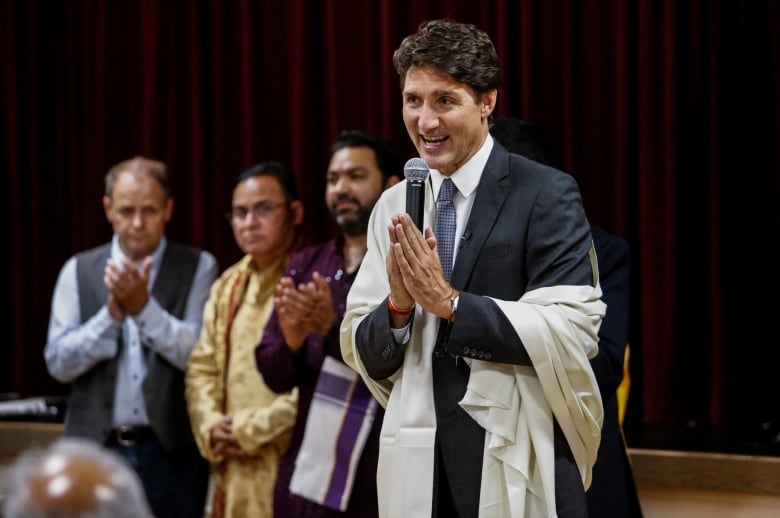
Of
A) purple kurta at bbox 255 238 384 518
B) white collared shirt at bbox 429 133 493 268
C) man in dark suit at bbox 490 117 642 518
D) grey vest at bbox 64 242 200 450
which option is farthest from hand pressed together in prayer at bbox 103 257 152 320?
white collared shirt at bbox 429 133 493 268

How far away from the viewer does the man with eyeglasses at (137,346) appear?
3600 millimetres

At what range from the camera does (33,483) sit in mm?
1018

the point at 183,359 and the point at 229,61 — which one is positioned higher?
the point at 229,61

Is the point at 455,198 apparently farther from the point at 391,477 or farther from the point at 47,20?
the point at 47,20

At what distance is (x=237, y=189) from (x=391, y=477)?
1.79 meters

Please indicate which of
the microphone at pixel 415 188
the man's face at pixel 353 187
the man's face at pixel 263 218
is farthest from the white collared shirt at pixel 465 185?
the man's face at pixel 263 218

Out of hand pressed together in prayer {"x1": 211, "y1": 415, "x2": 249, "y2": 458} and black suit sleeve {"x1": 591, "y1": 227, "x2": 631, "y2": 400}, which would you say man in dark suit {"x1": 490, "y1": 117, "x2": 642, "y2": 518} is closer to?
black suit sleeve {"x1": 591, "y1": 227, "x2": 631, "y2": 400}

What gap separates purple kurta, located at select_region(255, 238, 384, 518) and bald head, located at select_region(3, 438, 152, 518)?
2158 millimetres

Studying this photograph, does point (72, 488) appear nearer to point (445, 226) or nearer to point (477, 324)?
point (477, 324)

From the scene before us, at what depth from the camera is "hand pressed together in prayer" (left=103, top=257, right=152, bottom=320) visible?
3.55 m

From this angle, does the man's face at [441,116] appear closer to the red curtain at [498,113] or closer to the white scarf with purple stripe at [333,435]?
the white scarf with purple stripe at [333,435]

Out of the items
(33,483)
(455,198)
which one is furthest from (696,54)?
(33,483)

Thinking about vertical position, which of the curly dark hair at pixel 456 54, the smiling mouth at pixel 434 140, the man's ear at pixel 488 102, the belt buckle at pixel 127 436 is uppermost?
the curly dark hair at pixel 456 54

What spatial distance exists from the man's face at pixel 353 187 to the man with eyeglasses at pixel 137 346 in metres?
0.64
